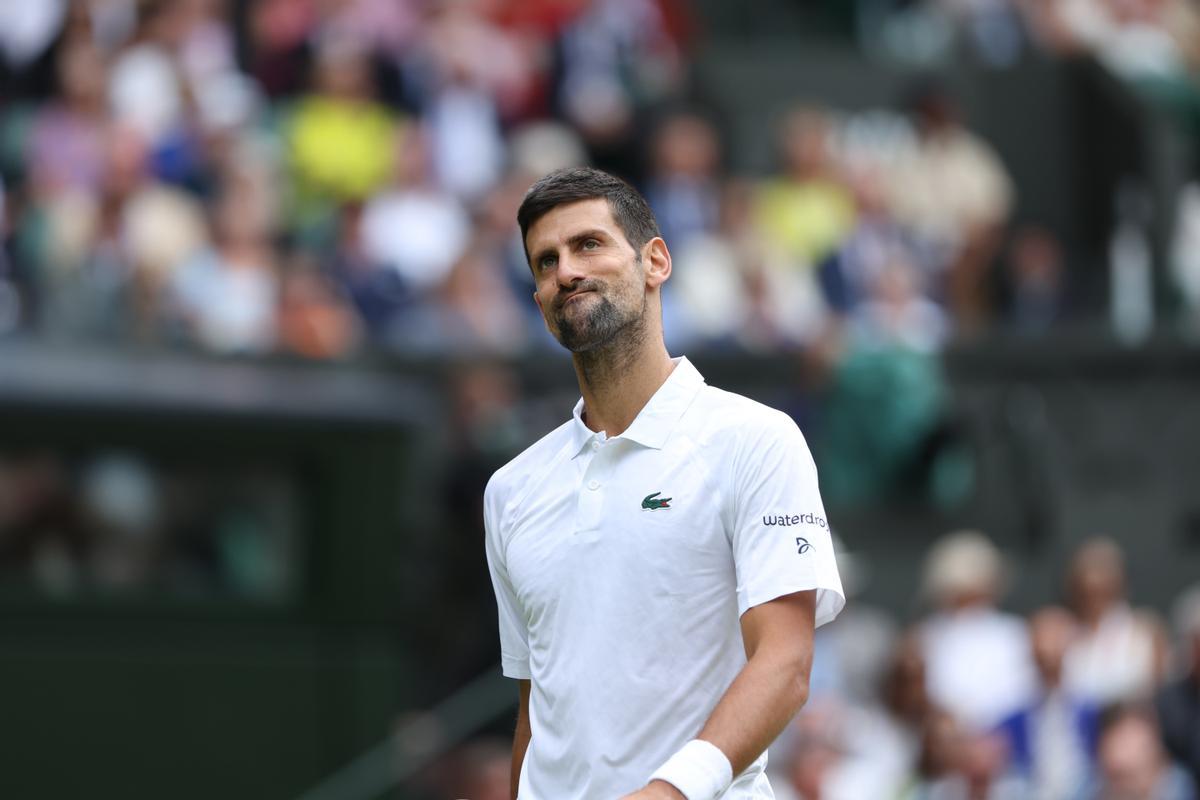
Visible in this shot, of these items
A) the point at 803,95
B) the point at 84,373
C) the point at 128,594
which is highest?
the point at 803,95

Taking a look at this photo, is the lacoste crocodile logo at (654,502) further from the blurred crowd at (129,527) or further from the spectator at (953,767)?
the spectator at (953,767)

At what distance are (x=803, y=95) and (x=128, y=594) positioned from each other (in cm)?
844

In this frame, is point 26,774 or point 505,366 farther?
point 505,366

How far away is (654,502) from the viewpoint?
12.7ft

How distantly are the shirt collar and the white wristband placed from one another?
23.5 inches

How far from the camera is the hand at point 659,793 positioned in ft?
11.7

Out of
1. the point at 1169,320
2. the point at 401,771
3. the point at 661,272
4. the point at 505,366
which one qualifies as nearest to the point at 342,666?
the point at 401,771

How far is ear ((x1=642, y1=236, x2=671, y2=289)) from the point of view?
3.98 metres

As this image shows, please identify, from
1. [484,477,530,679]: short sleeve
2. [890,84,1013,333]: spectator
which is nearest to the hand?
[484,477,530,679]: short sleeve

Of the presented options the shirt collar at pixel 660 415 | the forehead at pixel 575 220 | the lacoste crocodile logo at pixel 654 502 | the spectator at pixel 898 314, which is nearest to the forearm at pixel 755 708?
the lacoste crocodile logo at pixel 654 502

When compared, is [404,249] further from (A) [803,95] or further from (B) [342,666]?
(A) [803,95]

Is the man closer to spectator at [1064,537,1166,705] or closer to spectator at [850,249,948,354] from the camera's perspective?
spectator at [1064,537,1166,705]

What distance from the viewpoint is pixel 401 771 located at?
30.3ft

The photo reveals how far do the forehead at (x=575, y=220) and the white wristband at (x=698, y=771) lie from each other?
94 cm
